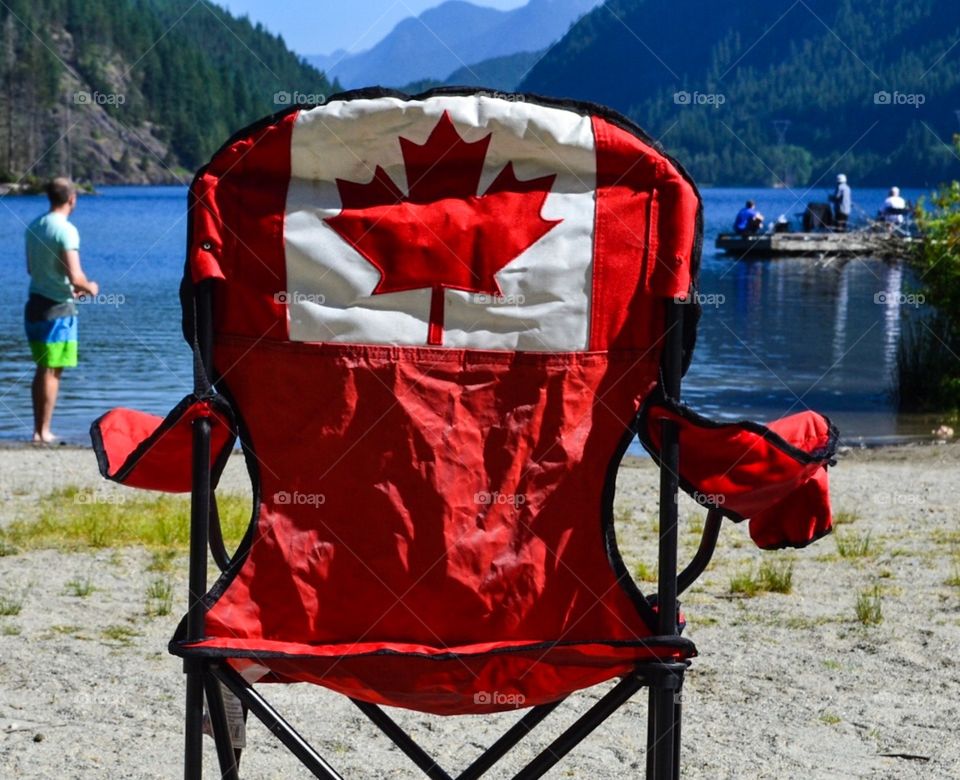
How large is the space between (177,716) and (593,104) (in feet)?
8.08

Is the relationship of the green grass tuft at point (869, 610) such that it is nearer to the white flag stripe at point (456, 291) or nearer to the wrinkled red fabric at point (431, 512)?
the wrinkled red fabric at point (431, 512)

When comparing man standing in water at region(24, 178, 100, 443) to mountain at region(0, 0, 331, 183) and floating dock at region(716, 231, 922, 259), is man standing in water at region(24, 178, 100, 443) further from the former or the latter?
mountain at region(0, 0, 331, 183)

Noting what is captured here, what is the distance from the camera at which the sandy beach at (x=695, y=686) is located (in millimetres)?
3898

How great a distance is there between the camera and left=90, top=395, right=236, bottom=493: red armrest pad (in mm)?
2660

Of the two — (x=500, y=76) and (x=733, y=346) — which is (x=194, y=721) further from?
(x=733, y=346)

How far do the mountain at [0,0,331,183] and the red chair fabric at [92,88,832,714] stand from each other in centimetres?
10920

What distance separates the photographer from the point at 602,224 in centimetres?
270

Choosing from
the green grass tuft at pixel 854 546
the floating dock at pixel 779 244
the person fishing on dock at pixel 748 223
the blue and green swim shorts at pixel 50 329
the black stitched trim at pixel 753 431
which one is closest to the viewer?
the black stitched trim at pixel 753 431

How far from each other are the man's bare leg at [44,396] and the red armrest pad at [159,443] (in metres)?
8.86

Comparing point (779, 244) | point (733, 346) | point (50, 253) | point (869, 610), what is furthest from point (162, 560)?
point (779, 244)

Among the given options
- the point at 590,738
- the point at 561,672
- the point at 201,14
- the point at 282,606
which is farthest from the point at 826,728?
the point at 201,14

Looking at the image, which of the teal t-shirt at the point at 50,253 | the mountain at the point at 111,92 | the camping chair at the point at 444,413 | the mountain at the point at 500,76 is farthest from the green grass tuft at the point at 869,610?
the mountain at the point at 111,92

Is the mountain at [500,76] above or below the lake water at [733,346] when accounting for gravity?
above

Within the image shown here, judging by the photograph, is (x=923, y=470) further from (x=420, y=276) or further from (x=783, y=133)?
(x=783, y=133)
